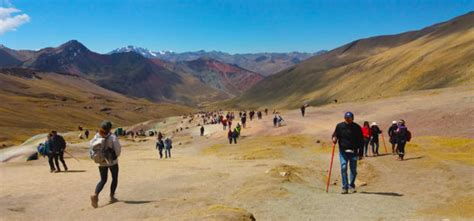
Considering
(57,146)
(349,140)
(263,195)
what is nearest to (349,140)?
(349,140)

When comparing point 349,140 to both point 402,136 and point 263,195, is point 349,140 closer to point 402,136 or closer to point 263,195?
point 263,195

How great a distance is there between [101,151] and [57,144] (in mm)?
13422

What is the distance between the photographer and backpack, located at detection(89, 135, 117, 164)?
15.2m

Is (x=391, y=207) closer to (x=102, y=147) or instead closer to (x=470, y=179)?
(x=470, y=179)

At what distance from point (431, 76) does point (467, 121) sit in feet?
325

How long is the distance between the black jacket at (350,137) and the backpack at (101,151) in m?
7.49

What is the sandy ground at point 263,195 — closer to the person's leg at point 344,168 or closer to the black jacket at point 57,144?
the person's leg at point 344,168

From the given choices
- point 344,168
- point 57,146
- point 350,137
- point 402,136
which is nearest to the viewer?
point 350,137

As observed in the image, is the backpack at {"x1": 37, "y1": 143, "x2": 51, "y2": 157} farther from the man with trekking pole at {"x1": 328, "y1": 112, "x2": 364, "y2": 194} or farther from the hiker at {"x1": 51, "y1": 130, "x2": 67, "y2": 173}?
the man with trekking pole at {"x1": 328, "y1": 112, "x2": 364, "y2": 194}

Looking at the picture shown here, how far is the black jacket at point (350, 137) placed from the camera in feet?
53.8

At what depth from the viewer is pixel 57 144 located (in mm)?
27344

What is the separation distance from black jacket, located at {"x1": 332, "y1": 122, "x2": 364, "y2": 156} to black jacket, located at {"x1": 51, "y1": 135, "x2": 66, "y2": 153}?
665 inches

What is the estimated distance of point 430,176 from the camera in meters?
20.8

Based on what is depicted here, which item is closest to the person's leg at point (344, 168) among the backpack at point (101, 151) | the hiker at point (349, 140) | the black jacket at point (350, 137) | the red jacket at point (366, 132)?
the hiker at point (349, 140)
